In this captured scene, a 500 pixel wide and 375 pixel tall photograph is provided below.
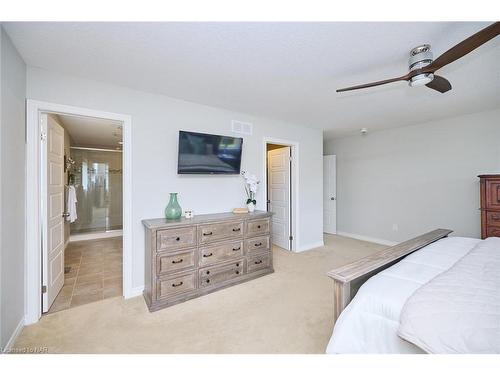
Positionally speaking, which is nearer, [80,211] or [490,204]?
[490,204]

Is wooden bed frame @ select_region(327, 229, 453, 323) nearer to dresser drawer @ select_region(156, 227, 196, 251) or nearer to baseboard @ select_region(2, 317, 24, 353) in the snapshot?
dresser drawer @ select_region(156, 227, 196, 251)

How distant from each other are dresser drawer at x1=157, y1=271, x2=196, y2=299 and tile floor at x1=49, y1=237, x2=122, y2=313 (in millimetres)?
691

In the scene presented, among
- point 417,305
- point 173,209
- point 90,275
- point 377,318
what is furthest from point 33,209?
point 417,305

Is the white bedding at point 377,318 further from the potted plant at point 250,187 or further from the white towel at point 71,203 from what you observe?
the white towel at point 71,203

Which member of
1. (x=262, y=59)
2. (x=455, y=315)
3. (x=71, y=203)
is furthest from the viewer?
(x=71, y=203)

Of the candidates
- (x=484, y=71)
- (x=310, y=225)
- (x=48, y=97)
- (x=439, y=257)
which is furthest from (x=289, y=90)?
(x=310, y=225)

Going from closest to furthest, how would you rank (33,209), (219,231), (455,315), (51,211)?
(455,315) → (33,209) → (51,211) → (219,231)

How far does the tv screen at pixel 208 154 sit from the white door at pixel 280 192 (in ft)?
4.24

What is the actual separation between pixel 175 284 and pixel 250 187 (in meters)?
1.64

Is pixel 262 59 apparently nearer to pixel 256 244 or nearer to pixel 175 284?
pixel 256 244

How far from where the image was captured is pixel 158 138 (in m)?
2.63

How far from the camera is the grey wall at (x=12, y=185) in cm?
153

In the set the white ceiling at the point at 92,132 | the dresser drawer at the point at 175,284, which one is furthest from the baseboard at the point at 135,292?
the white ceiling at the point at 92,132
